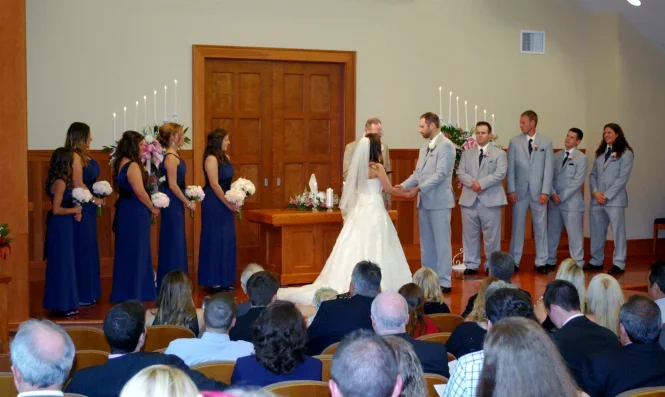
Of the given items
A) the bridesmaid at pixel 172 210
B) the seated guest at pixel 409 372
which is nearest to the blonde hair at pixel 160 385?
the seated guest at pixel 409 372

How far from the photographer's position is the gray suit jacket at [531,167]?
34.9ft

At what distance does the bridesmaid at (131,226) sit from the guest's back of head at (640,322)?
524cm

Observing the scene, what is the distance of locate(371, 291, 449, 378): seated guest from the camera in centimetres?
403

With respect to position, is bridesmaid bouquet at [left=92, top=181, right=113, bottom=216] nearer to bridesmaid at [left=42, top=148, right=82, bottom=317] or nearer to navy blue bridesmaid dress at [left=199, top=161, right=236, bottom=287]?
bridesmaid at [left=42, top=148, right=82, bottom=317]

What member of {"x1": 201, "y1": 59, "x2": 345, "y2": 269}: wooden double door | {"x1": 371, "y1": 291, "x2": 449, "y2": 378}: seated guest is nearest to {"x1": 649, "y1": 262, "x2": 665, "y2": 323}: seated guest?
{"x1": 371, "y1": 291, "x2": 449, "y2": 378}: seated guest

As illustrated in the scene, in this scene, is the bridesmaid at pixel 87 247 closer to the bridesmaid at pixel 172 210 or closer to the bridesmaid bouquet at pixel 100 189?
the bridesmaid bouquet at pixel 100 189

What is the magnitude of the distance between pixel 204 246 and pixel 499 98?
4825mm

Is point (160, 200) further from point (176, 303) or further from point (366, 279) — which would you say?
point (366, 279)

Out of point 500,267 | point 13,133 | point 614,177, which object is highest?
point 13,133

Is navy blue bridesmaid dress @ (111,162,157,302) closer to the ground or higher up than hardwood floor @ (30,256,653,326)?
higher up

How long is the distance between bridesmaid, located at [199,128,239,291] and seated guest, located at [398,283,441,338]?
4.38 meters

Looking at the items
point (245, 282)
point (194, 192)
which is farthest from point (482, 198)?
point (245, 282)

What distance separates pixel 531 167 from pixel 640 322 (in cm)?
687

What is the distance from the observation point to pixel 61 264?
780 centimetres
